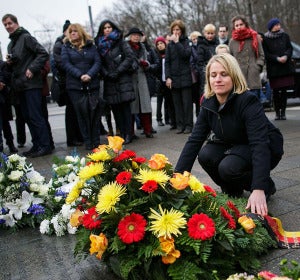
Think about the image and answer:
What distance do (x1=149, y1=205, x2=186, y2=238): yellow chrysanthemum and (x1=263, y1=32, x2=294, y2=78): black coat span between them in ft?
20.8

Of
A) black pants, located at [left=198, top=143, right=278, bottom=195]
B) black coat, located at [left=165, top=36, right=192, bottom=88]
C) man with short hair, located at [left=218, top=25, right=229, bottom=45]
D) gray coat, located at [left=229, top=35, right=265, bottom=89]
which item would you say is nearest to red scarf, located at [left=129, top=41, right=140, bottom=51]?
black coat, located at [left=165, top=36, right=192, bottom=88]

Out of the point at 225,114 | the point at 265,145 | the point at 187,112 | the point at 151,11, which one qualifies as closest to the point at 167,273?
the point at 265,145

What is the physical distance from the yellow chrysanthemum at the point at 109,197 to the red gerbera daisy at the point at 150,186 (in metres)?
0.12

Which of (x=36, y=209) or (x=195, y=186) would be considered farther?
(x=36, y=209)

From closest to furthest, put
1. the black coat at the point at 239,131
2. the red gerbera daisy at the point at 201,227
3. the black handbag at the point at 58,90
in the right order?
the red gerbera daisy at the point at 201,227, the black coat at the point at 239,131, the black handbag at the point at 58,90

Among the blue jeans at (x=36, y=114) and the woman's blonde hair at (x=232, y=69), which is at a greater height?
the woman's blonde hair at (x=232, y=69)

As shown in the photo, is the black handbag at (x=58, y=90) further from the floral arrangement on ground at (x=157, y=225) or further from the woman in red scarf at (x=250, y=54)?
the floral arrangement on ground at (x=157, y=225)

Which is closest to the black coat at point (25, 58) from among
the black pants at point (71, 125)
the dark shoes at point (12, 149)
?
the black pants at point (71, 125)

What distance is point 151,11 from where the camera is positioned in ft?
160

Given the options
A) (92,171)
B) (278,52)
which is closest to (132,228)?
(92,171)

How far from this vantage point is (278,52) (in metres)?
7.84

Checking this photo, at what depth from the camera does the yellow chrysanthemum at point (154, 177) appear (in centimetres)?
224

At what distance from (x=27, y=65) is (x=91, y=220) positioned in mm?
4727

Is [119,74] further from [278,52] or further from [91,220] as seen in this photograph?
[91,220]
